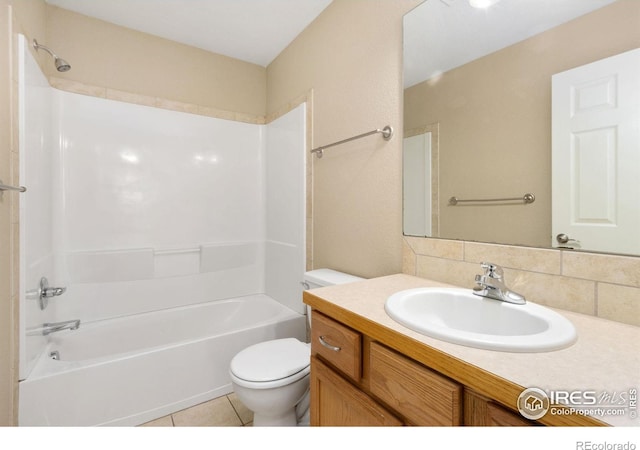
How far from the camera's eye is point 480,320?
98 cm

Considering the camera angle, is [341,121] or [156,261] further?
[156,261]

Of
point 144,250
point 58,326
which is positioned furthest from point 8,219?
point 144,250

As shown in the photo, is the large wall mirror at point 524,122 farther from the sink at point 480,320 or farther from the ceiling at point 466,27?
the sink at point 480,320

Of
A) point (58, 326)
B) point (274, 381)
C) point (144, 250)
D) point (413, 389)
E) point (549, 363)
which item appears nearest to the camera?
point (549, 363)

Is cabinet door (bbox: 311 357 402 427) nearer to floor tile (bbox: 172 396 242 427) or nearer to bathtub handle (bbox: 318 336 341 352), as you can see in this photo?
bathtub handle (bbox: 318 336 341 352)

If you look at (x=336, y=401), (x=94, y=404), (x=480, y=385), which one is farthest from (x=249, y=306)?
(x=480, y=385)

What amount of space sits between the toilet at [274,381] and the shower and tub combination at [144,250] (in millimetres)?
504

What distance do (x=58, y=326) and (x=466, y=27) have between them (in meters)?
2.66

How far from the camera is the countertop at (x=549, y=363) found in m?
0.51

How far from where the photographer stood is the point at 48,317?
71.5 inches

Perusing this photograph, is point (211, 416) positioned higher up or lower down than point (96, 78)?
lower down

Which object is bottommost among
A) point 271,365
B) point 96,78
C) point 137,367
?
point 137,367

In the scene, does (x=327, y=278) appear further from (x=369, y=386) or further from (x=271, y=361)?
(x=369, y=386)

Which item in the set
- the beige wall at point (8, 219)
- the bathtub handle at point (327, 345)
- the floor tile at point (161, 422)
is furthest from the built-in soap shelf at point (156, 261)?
the bathtub handle at point (327, 345)
